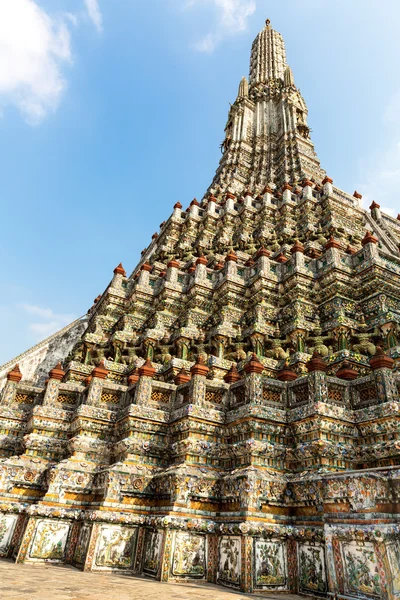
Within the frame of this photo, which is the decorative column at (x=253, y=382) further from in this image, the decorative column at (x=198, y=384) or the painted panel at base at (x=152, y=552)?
the painted panel at base at (x=152, y=552)

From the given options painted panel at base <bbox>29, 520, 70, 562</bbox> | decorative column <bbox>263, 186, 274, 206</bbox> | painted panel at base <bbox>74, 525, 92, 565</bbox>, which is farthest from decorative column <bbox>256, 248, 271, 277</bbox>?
painted panel at base <bbox>29, 520, 70, 562</bbox>

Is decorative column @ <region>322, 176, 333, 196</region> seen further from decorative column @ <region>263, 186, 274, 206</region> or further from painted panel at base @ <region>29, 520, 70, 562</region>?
painted panel at base @ <region>29, 520, 70, 562</region>

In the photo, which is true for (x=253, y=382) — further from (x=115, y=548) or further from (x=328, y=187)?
(x=328, y=187)

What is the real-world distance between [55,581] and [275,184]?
88.6 ft

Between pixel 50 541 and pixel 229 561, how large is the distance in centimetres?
367

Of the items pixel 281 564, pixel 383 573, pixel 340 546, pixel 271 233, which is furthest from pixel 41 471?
pixel 271 233

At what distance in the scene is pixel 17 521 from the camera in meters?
8.78

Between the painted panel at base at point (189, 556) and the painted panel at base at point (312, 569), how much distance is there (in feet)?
5.84

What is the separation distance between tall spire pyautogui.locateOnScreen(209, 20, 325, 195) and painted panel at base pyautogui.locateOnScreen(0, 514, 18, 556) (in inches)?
939

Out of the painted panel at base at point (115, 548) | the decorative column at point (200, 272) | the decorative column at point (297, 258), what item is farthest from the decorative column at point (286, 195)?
the painted panel at base at point (115, 548)

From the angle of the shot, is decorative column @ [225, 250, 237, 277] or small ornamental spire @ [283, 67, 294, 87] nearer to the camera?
decorative column @ [225, 250, 237, 277]

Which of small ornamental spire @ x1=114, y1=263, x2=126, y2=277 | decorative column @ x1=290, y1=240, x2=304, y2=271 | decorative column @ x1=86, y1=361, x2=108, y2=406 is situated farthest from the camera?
small ornamental spire @ x1=114, y1=263, x2=126, y2=277

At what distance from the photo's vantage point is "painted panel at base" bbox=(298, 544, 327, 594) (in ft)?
21.5

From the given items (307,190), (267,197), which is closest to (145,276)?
(267,197)
